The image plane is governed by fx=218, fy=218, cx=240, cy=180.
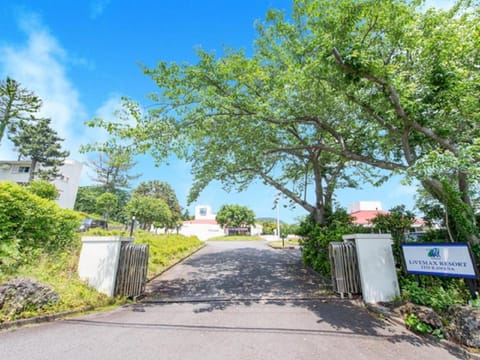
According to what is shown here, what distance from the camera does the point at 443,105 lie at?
4590 millimetres

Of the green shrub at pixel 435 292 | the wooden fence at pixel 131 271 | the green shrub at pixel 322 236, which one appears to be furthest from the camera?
the green shrub at pixel 322 236

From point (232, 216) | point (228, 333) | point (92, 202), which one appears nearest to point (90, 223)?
point (92, 202)

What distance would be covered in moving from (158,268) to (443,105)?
9843 millimetres

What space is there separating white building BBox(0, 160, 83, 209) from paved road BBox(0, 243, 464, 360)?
26616mm

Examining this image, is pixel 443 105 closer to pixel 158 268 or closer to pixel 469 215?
pixel 469 215

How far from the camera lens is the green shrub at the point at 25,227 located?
→ 4773 millimetres

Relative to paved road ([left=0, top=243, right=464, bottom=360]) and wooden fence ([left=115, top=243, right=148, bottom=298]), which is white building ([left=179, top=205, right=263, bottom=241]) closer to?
wooden fence ([left=115, top=243, right=148, bottom=298])

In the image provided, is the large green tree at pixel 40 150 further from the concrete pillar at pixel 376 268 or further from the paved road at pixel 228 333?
the concrete pillar at pixel 376 268

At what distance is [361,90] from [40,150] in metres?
33.9

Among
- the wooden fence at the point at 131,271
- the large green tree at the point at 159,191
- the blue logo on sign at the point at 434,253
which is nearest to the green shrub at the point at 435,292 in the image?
the blue logo on sign at the point at 434,253

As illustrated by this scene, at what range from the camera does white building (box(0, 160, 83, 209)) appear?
81.1 feet

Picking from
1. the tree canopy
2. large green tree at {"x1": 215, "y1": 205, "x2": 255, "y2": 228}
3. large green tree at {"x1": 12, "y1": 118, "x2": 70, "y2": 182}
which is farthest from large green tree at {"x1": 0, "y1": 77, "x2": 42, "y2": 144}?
large green tree at {"x1": 215, "y1": 205, "x2": 255, "y2": 228}

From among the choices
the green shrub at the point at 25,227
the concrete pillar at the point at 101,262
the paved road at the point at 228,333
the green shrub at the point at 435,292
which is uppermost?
the green shrub at the point at 25,227

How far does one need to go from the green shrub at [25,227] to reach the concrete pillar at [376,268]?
7.58 metres
